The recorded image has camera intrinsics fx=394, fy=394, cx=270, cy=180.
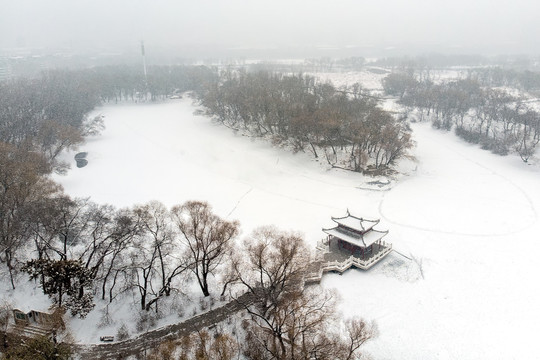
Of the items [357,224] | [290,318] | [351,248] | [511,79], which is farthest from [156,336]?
[511,79]

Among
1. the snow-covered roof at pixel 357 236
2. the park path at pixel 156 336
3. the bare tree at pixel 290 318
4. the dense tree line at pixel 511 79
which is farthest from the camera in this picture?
the dense tree line at pixel 511 79

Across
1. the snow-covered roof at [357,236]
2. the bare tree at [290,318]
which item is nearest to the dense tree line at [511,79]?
the snow-covered roof at [357,236]

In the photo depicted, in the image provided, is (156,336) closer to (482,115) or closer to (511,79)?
(482,115)

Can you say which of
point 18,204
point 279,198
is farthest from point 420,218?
point 18,204

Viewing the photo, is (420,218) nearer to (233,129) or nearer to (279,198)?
(279,198)

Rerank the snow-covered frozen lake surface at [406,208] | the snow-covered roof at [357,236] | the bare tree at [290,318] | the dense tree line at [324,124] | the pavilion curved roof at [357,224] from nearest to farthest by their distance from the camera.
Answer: the bare tree at [290,318] → the snow-covered frozen lake surface at [406,208] → the snow-covered roof at [357,236] → the pavilion curved roof at [357,224] → the dense tree line at [324,124]

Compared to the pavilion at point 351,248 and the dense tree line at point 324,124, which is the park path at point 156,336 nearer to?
the pavilion at point 351,248
